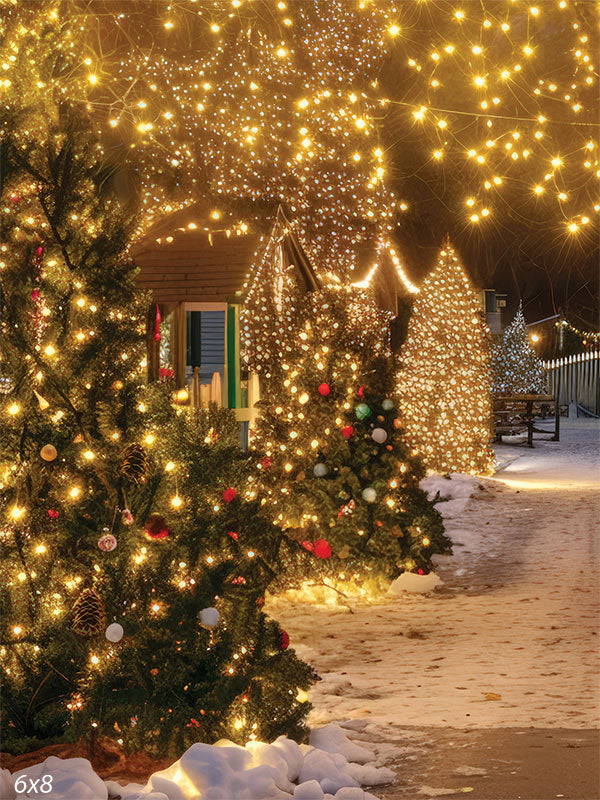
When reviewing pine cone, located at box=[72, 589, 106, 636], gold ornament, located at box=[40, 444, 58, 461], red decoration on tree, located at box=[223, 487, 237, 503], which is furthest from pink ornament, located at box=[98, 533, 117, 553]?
red decoration on tree, located at box=[223, 487, 237, 503]

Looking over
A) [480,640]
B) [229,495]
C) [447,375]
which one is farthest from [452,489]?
[229,495]

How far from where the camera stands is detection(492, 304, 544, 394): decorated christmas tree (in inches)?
1444

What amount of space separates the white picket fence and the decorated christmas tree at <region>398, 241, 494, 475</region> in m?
23.1

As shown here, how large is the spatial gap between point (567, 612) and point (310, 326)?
12.2 feet

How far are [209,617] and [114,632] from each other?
0.49m

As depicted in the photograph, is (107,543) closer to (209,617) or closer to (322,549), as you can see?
(209,617)

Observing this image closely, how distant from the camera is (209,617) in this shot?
16.7ft

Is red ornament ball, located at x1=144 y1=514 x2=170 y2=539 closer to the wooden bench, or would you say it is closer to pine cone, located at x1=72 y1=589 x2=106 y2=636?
pine cone, located at x1=72 y1=589 x2=106 y2=636

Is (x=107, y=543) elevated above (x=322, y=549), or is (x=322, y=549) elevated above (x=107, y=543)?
(x=107, y=543)

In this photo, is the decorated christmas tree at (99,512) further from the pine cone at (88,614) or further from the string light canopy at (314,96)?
the string light canopy at (314,96)

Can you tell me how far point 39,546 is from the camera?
525 cm

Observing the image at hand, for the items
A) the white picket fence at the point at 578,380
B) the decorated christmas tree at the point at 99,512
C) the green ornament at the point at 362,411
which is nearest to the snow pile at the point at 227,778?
the decorated christmas tree at the point at 99,512

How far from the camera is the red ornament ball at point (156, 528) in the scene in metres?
5.21

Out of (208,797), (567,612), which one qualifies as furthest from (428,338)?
(208,797)
